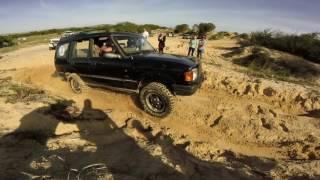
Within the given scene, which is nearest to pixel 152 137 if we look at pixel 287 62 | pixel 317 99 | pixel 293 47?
pixel 317 99

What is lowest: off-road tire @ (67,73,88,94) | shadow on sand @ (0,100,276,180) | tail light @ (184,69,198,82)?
shadow on sand @ (0,100,276,180)

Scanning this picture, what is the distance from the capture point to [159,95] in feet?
28.7

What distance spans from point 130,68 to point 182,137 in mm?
2244

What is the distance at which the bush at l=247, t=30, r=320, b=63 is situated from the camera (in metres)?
22.2

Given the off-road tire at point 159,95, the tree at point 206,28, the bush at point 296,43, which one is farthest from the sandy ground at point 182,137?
the tree at point 206,28

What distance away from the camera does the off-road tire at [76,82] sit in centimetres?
1046

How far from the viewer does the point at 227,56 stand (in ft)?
71.3

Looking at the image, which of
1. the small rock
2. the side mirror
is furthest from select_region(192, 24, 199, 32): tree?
the side mirror

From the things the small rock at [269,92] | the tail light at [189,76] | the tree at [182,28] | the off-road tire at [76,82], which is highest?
the tree at [182,28]

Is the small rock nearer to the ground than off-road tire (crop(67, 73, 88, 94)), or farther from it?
nearer to the ground

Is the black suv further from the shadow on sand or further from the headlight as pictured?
the shadow on sand

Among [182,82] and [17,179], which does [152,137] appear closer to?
[182,82]

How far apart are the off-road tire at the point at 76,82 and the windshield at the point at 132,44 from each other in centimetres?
183

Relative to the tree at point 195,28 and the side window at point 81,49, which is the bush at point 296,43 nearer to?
the side window at point 81,49
